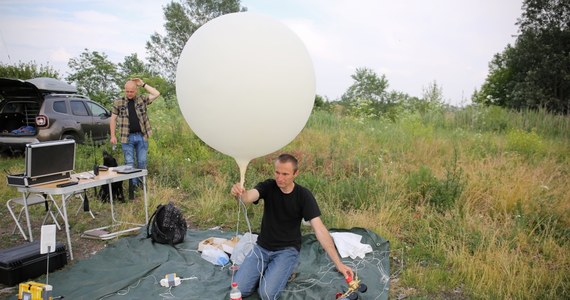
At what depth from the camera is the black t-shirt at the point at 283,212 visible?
Result: 3121 mm

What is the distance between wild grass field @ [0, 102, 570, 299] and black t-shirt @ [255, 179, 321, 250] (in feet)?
3.55

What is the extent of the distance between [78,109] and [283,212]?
7.03m

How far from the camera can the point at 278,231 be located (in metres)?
3.27

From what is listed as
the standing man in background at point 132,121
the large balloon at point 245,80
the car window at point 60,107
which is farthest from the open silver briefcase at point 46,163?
the car window at point 60,107

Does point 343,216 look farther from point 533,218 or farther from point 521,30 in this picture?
point 521,30

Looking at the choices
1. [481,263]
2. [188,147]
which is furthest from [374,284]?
[188,147]

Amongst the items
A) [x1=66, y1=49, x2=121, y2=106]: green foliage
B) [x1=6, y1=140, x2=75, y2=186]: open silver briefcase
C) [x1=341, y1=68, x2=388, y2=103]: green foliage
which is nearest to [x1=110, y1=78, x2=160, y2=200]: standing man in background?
[x1=6, y1=140, x2=75, y2=186]: open silver briefcase

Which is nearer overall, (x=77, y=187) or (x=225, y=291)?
(x=225, y=291)

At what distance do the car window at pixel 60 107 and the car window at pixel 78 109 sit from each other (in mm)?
193

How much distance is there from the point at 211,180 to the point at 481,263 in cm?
407

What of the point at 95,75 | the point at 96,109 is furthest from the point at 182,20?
the point at 96,109

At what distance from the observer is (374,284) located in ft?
10.9

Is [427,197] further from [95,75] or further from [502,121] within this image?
[95,75]

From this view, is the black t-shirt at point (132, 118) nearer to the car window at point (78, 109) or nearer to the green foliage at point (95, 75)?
the car window at point (78, 109)
